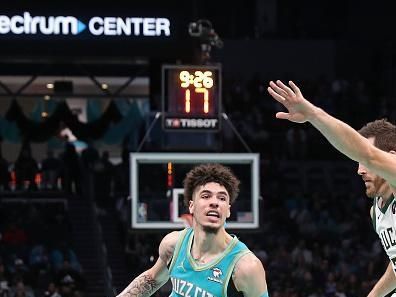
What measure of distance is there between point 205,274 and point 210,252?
0.17 meters

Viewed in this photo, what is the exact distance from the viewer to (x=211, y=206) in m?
6.70

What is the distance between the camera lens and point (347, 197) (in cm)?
2478

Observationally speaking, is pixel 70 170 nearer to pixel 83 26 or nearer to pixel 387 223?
pixel 83 26

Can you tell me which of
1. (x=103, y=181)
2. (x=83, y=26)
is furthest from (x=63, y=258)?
(x=83, y=26)

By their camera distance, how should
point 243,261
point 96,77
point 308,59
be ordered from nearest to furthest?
point 243,261 → point 96,77 → point 308,59

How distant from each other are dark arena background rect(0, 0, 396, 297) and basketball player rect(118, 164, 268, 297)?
9553mm

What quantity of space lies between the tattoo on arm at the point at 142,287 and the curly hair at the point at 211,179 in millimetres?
637

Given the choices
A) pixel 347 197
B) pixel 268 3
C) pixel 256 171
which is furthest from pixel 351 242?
pixel 268 3

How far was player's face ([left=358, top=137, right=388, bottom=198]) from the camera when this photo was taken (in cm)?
613

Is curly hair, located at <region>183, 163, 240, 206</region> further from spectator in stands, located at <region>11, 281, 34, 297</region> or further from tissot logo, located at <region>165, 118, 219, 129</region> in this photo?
spectator in stands, located at <region>11, 281, 34, 297</region>

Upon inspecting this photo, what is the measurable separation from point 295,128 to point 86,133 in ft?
15.9

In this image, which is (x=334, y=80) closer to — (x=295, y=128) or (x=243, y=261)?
(x=295, y=128)

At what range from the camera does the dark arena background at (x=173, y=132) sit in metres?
16.9

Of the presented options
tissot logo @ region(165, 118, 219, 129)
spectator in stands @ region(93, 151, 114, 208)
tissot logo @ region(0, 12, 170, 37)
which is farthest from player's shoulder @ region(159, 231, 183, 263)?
spectator in stands @ region(93, 151, 114, 208)
